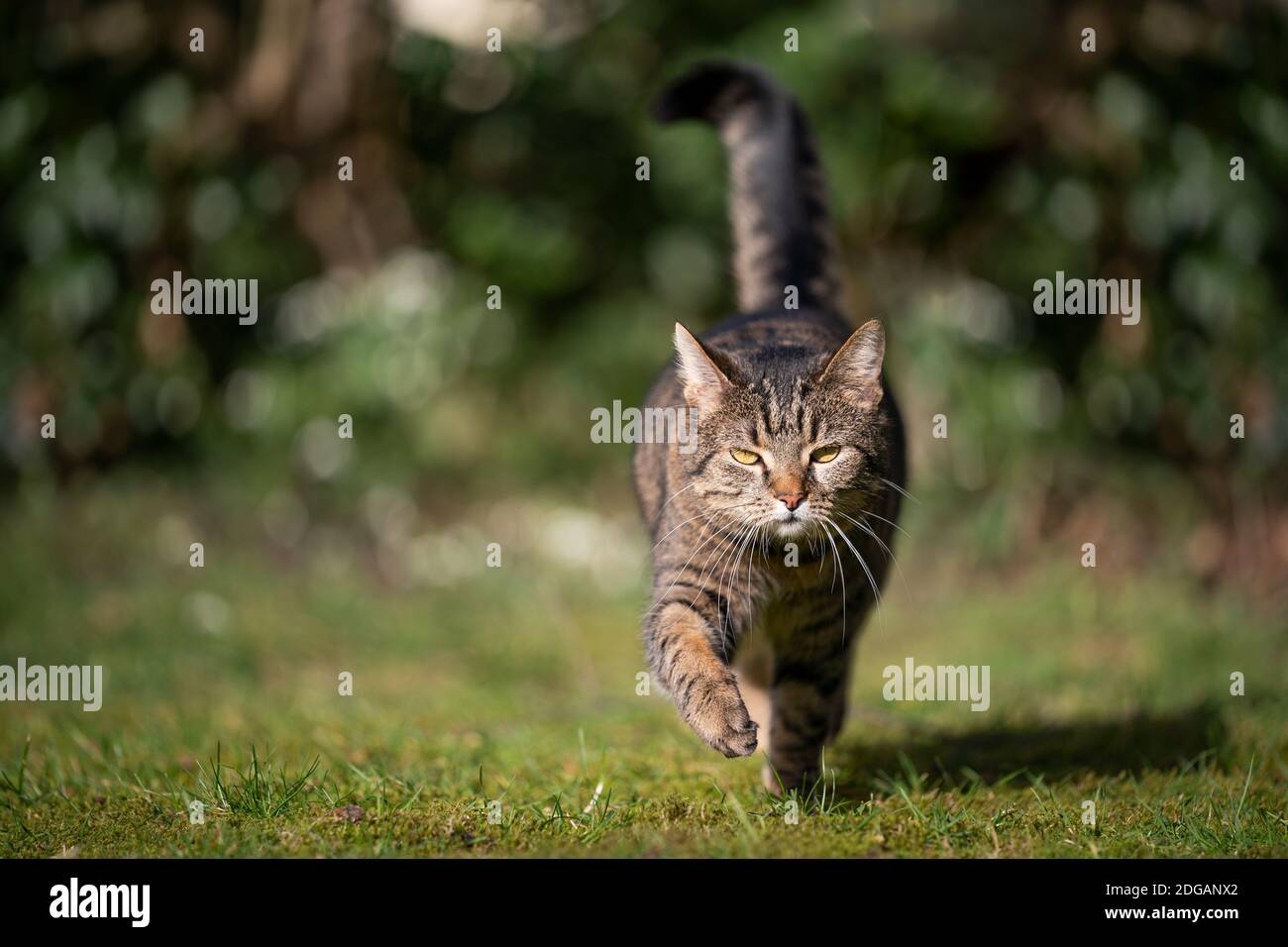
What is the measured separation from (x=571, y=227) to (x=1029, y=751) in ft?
14.0

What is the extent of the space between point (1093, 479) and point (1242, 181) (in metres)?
1.56

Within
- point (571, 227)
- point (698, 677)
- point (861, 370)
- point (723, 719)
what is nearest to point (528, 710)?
point (698, 677)

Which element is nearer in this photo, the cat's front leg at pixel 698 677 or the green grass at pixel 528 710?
the cat's front leg at pixel 698 677

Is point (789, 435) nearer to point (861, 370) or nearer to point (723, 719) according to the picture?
point (861, 370)

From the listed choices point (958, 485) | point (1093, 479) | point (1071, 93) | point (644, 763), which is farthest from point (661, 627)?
point (1071, 93)

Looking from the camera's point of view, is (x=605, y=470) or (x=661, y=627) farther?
(x=605, y=470)

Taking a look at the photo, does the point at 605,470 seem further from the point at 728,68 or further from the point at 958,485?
the point at 728,68

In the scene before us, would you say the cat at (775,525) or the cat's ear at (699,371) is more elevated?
the cat's ear at (699,371)

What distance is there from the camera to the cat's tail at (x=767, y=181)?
3.86m

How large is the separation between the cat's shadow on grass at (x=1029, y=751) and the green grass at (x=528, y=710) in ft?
0.05

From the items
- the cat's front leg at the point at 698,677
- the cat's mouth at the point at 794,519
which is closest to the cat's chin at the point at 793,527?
the cat's mouth at the point at 794,519

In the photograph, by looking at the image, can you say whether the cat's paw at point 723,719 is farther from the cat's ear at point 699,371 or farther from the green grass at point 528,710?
the cat's ear at point 699,371

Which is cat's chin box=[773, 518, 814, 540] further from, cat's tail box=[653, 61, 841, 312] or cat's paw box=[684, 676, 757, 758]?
cat's tail box=[653, 61, 841, 312]

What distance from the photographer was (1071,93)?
238 inches
